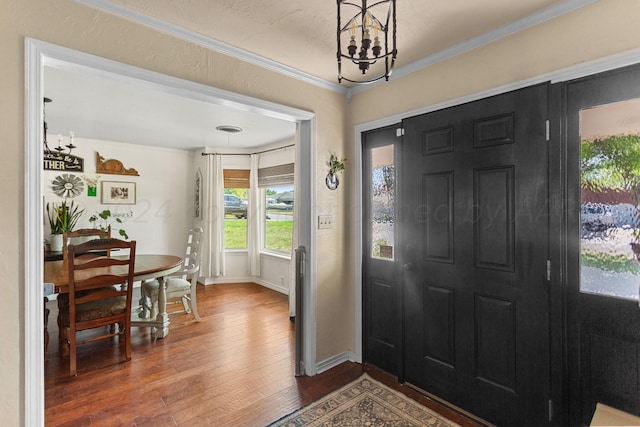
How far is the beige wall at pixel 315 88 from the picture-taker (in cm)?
141

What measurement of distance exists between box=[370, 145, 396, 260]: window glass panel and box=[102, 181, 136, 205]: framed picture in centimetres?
446

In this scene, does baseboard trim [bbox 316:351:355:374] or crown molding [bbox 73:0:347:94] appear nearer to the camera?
crown molding [bbox 73:0:347:94]

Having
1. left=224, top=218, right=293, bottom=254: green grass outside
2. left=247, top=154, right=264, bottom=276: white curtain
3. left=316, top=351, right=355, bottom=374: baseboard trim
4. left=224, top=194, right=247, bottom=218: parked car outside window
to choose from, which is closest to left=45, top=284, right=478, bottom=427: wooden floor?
left=316, top=351, right=355, bottom=374: baseboard trim

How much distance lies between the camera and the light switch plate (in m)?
2.67

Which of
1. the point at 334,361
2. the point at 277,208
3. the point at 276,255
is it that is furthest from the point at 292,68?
the point at 276,255

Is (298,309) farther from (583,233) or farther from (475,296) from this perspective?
(583,233)

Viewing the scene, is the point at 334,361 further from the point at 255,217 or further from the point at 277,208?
the point at 255,217

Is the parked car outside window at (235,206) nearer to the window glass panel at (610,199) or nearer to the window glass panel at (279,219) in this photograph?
the window glass panel at (279,219)

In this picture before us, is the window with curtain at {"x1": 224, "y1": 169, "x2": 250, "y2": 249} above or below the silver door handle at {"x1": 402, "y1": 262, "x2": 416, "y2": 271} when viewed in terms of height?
above

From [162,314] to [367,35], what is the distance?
134 inches

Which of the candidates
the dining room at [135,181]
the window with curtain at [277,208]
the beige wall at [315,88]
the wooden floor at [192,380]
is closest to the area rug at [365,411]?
the wooden floor at [192,380]

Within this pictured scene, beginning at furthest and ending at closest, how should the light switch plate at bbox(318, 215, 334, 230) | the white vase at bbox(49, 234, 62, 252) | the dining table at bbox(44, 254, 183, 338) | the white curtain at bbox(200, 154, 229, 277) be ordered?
1. the white curtain at bbox(200, 154, 229, 277)
2. the white vase at bbox(49, 234, 62, 252)
3. the dining table at bbox(44, 254, 183, 338)
4. the light switch plate at bbox(318, 215, 334, 230)

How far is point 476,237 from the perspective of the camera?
2029 mm

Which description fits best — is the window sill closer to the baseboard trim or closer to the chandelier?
the baseboard trim
